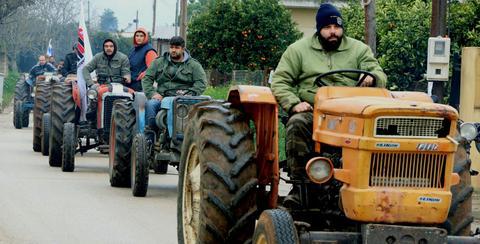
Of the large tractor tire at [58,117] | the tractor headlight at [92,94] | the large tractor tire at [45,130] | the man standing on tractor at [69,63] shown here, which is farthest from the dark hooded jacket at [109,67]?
the man standing on tractor at [69,63]

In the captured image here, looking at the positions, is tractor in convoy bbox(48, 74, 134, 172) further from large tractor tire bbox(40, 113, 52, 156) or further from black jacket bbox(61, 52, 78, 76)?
black jacket bbox(61, 52, 78, 76)

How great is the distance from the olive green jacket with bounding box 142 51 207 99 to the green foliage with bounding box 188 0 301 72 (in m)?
19.8

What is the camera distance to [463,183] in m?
9.53

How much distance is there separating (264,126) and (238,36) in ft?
95.0

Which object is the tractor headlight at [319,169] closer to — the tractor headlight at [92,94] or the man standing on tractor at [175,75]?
the man standing on tractor at [175,75]

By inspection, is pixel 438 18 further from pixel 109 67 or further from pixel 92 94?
pixel 92 94

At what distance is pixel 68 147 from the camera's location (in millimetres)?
20656

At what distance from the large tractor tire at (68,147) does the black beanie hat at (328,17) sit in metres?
10.6

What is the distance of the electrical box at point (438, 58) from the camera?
20531mm

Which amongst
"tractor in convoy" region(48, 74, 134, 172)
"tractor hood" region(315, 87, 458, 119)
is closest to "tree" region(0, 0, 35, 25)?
"tractor in convoy" region(48, 74, 134, 172)

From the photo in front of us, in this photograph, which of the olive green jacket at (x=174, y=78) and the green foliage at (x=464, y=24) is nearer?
the olive green jacket at (x=174, y=78)

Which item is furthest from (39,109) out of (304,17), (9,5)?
(304,17)

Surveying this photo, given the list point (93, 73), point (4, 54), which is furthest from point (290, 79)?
point (4, 54)

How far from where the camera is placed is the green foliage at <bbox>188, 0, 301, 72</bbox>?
38.7m
